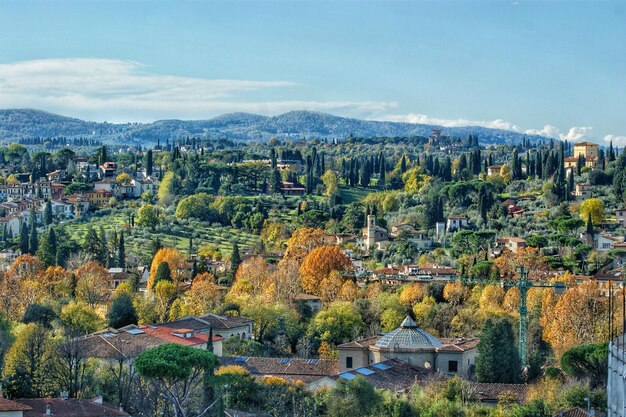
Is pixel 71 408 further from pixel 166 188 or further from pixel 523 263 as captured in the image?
pixel 166 188

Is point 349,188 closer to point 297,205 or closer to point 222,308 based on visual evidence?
point 297,205

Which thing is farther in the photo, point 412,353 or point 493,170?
point 493,170

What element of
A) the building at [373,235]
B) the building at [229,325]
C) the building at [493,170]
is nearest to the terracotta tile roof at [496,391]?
the building at [229,325]

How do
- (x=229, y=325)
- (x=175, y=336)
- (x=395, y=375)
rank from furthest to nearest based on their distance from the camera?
(x=229, y=325) < (x=175, y=336) < (x=395, y=375)

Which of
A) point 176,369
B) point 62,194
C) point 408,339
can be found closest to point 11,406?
point 176,369

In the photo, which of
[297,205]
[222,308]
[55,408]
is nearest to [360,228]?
[297,205]

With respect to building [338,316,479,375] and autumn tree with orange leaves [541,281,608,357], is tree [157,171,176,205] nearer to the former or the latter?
autumn tree with orange leaves [541,281,608,357]
